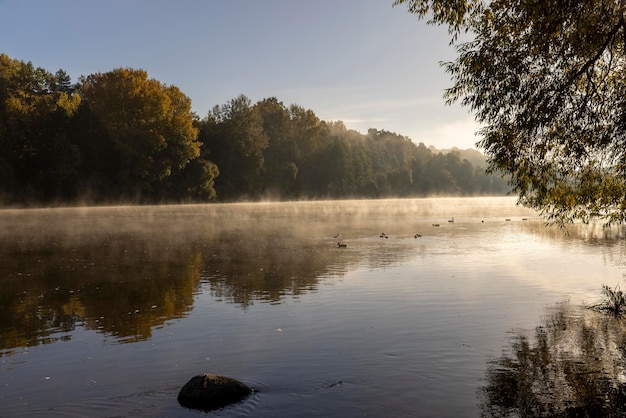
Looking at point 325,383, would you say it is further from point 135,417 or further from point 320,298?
point 320,298

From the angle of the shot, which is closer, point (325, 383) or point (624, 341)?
point (325, 383)

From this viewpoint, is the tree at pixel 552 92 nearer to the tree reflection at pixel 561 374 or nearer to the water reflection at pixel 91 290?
the tree reflection at pixel 561 374

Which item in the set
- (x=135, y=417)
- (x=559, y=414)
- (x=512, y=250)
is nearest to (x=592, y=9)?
(x=559, y=414)

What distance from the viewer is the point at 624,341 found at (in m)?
14.0

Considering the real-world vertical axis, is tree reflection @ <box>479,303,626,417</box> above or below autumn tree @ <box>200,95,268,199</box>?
below

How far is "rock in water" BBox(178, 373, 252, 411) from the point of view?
10039 mm

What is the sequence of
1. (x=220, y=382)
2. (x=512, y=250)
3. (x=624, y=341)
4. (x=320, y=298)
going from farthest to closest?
(x=512, y=250), (x=320, y=298), (x=624, y=341), (x=220, y=382)

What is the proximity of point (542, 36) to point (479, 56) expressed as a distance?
1975 millimetres

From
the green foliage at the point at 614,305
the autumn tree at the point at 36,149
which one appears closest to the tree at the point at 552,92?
the green foliage at the point at 614,305

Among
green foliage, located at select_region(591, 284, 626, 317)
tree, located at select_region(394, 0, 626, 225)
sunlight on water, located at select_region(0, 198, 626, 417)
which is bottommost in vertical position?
sunlight on water, located at select_region(0, 198, 626, 417)

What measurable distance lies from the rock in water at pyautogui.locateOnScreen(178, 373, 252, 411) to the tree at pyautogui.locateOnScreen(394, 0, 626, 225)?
11.8 meters

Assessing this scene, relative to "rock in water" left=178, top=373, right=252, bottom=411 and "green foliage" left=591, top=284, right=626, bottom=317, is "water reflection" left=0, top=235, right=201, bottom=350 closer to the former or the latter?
"rock in water" left=178, top=373, right=252, bottom=411

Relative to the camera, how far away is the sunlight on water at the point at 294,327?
34.9 feet

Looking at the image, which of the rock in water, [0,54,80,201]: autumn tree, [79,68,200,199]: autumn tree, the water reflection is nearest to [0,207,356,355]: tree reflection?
the water reflection
